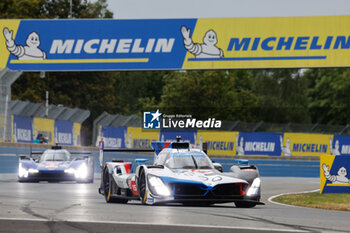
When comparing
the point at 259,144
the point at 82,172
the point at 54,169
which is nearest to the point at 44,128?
the point at 82,172

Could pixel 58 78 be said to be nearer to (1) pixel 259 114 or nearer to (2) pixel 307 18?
(1) pixel 259 114

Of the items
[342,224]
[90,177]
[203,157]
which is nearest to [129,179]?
[203,157]

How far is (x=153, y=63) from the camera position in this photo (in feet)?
113

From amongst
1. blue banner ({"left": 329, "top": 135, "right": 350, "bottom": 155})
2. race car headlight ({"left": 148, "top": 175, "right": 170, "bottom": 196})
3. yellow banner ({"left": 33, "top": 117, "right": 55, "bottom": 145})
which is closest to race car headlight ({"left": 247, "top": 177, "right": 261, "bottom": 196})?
race car headlight ({"left": 148, "top": 175, "right": 170, "bottom": 196})

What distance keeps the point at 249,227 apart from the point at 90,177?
15.2 meters

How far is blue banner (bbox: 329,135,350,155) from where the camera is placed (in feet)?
126

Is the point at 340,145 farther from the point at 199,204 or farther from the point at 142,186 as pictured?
the point at 142,186

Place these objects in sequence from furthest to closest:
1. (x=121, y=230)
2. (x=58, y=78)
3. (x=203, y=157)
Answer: (x=58, y=78)
(x=203, y=157)
(x=121, y=230)

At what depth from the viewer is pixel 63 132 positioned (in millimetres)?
34969

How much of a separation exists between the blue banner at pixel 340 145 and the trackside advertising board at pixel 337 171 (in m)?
17.8

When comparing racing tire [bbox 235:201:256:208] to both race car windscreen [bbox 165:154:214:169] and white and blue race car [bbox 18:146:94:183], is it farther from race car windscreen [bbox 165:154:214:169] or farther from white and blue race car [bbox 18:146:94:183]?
white and blue race car [bbox 18:146:94:183]

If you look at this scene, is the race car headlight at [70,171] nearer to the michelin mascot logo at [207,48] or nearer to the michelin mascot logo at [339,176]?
the michelin mascot logo at [339,176]

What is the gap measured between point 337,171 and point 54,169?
8552 millimetres

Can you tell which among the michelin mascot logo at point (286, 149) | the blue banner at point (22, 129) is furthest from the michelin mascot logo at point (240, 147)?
the blue banner at point (22, 129)
